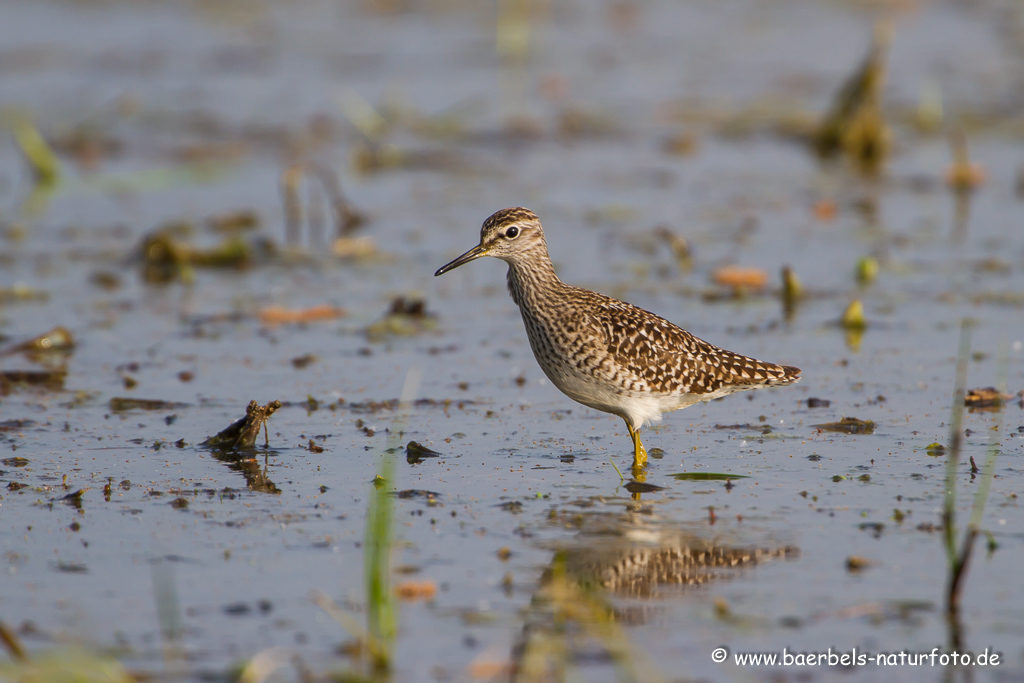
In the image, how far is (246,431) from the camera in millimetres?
7629

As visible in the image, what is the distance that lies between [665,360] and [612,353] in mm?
349

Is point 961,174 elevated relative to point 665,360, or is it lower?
elevated

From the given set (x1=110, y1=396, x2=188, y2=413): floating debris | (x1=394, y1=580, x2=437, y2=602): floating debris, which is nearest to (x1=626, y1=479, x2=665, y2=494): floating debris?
(x1=394, y1=580, x2=437, y2=602): floating debris

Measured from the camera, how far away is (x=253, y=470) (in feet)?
24.1

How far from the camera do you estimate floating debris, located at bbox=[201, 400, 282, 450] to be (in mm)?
7566

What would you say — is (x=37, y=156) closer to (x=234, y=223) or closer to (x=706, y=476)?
(x=234, y=223)

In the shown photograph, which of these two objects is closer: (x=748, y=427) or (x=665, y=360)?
(x=665, y=360)

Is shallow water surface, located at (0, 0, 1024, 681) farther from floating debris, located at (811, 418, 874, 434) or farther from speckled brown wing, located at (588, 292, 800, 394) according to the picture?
speckled brown wing, located at (588, 292, 800, 394)

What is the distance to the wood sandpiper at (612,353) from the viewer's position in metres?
7.60

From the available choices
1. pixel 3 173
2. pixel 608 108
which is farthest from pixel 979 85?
pixel 3 173

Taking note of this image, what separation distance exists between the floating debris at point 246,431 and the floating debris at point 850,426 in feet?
10.7

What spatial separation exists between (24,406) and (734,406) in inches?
183

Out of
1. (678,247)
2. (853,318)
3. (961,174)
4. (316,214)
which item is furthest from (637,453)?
(961,174)

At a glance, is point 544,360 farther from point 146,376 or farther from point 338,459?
point 146,376
